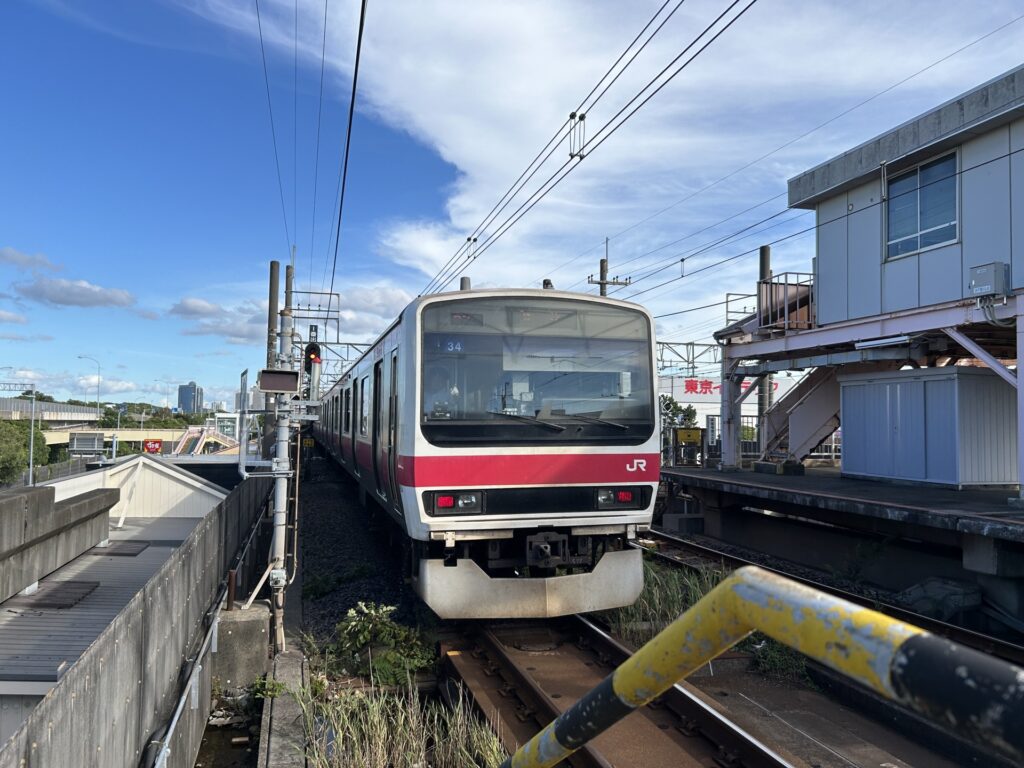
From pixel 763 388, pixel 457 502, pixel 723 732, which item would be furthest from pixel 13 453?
pixel 723 732

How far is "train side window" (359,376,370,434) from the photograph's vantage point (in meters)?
11.0

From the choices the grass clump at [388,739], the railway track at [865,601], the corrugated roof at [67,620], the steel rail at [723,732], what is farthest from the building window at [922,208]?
the corrugated roof at [67,620]

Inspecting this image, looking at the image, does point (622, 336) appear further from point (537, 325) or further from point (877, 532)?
point (877, 532)

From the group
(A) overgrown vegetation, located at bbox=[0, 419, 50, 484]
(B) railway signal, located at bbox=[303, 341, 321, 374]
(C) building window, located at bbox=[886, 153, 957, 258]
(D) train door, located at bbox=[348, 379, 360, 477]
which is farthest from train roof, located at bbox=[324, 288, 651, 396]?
(A) overgrown vegetation, located at bbox=[0, 419, 50, 484]

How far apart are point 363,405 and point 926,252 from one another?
33.8 ft

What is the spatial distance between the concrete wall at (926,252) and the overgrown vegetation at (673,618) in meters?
7.37

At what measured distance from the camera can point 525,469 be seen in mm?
7051

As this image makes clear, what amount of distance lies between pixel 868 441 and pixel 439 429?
11.9 metres

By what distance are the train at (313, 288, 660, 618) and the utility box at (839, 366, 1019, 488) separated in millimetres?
8873

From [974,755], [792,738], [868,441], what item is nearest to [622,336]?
[792,738]

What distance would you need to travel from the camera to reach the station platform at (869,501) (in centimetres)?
935

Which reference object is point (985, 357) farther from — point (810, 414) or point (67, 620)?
point (67, 620)

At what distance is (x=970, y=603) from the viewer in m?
9.20

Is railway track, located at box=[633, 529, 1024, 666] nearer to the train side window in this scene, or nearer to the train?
the train
